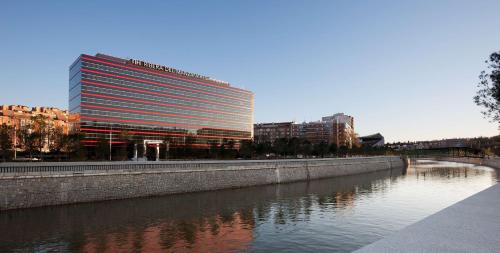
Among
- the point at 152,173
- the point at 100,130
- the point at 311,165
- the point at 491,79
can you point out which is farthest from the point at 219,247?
the point at 100,130

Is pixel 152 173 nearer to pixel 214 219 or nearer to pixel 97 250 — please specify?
pixel 214 219

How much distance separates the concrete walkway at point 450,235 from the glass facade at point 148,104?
96.3m

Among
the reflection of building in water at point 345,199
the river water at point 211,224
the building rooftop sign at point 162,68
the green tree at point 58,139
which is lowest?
the reflection of building in water at point 345,199

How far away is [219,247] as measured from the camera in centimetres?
2444

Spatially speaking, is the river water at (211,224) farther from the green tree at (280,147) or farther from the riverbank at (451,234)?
the green tree at (280,147)

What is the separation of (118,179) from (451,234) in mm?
38119

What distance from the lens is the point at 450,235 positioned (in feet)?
45.4

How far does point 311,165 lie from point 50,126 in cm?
6279

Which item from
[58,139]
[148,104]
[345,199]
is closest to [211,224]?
[345,199]

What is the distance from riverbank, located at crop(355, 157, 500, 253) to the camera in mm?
11828

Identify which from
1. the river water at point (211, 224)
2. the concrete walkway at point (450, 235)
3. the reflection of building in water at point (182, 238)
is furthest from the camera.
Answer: the river water at point (211, 224)

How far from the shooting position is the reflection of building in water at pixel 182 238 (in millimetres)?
23938

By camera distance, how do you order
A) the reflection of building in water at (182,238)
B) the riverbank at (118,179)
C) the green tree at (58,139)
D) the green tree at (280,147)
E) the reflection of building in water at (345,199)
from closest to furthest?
1. the reflection of building in water at (182,238)
2. the riverbank at (118,179)
3. the reflection of building in water at (345,199)
4. the green tree at (58,139)
5. the green tree at (280,147)

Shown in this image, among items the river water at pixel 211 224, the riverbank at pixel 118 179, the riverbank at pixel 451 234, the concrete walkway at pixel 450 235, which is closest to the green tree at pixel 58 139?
the riverbank at pixel 118 179
